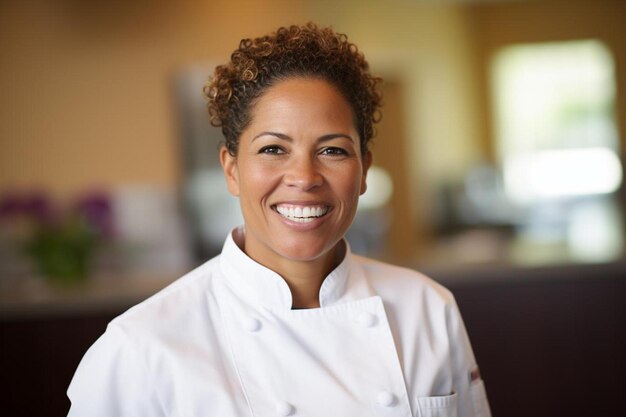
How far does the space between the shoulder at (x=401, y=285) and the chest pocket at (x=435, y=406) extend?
0.61 feet

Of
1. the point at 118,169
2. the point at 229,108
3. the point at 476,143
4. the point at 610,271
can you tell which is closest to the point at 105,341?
the point at 229,108

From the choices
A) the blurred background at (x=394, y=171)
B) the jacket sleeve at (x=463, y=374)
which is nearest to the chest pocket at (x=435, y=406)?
the jacket sleeve at (x=463, y=374)

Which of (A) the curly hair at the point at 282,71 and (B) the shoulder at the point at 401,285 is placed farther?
(B) the shoulder at the point at 401,285

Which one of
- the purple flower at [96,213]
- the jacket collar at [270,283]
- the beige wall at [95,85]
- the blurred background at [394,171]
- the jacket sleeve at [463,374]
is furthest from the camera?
the beige wall at [95,85]

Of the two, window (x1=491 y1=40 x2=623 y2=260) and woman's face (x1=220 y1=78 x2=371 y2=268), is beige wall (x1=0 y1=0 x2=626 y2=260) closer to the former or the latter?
window (x1=491 y1=40 x2=623 y2=260)

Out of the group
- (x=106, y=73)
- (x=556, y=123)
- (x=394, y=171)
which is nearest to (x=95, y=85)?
(x=106, y=73)

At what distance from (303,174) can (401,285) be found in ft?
1.12

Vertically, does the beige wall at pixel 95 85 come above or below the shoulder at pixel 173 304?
above

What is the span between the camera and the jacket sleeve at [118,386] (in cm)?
116

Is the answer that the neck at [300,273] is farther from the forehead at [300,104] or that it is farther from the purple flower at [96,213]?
the purple flower at [96,213]

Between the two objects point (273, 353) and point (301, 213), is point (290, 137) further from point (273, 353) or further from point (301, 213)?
point (273, 353)

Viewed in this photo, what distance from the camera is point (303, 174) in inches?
46.8

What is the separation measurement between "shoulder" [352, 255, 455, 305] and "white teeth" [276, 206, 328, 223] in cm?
23

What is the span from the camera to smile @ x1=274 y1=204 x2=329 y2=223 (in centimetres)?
121
